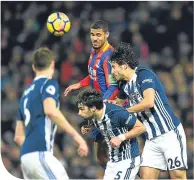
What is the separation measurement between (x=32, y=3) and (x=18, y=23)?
655 mm

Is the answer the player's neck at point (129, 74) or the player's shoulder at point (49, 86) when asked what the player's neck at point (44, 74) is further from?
the player's neck at point (129, 74)

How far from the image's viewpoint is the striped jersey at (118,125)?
28.8ft

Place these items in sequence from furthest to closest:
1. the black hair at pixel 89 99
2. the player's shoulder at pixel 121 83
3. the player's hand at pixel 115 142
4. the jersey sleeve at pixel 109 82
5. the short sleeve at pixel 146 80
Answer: the jersey sleeve at pixel 109 82 < the player's shoulder at pixel 121 83 < the short sleeve at pixel 146 80 < the black hair at pixel 89 99 < the player's hand at pixel 115 142

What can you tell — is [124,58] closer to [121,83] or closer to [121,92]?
[121,83]

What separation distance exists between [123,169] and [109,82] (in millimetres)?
1676

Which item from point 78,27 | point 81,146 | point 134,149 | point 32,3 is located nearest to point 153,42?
point 78,27

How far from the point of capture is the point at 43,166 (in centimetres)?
816

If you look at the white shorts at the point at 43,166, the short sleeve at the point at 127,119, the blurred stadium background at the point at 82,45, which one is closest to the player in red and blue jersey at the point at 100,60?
the short sleeve at the point at 127,119

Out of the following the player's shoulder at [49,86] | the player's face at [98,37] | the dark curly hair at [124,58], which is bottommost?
the player's shoulder at [49,86]

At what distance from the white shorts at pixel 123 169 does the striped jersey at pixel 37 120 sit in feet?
3.07

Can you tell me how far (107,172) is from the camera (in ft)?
29.1

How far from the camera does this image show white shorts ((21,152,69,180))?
26.8 feet

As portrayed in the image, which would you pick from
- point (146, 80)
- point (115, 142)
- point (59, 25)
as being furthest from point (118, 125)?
point (59, 25)

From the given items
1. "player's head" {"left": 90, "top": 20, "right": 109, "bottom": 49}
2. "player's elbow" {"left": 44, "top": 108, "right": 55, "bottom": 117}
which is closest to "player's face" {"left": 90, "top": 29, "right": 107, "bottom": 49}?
"player's head" {"left": 90, "top": 20, "right": 109, "bottom": 49}
